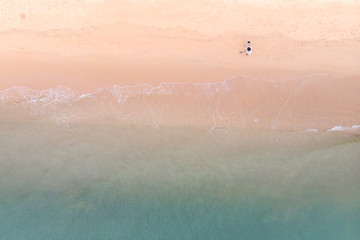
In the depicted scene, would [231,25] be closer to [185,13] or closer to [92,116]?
[185,13]

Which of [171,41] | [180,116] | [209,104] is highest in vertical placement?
[171,41]

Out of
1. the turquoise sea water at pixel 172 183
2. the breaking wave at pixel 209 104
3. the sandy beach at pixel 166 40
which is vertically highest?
the sandy beach at pixel 166 40

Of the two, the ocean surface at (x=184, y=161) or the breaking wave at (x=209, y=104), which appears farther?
the breaking wave at (x=209, y=104)

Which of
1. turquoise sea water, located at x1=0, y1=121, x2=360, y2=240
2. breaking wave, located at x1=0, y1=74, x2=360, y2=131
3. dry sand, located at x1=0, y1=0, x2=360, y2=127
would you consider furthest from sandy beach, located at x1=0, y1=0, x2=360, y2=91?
turquoise sea water, located at x1=0, y1=121, x2=360, y2=240

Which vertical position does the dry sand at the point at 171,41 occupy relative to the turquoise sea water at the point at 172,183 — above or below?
above

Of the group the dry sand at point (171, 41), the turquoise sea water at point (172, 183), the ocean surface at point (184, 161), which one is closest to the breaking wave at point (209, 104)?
the ocean surface at point (184, 161)

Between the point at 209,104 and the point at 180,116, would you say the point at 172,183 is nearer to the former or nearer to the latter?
the point at 180,116

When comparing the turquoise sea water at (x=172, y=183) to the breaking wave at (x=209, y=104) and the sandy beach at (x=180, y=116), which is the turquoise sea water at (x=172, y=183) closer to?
the sandy beach at (x=180, y=116)

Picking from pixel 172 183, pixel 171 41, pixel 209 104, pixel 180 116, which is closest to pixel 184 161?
pixel 172 183

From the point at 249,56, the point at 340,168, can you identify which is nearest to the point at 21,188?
the point at 249,56
